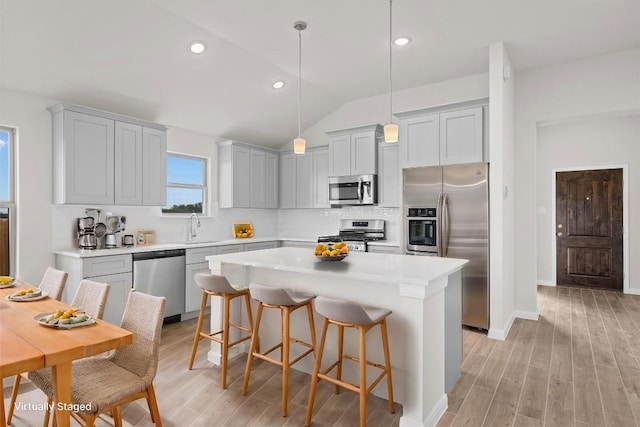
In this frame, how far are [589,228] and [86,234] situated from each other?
736cm

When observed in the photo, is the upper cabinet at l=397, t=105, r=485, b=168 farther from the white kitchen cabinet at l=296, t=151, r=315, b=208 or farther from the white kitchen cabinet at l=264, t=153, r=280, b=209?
the white kitchen cabinet at l=264, t=153, r=280, b=209

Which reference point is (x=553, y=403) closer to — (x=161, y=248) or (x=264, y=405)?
(x=264, y=405)

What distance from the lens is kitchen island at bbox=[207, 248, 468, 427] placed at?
2.20 metres

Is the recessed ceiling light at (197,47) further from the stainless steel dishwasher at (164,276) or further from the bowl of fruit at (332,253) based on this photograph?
the bowl of fruit at (332,253)

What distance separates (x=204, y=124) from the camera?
5.17 meters

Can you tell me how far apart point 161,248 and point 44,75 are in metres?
2.04

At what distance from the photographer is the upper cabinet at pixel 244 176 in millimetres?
5531

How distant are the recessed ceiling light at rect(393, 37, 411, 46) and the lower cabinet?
363cm

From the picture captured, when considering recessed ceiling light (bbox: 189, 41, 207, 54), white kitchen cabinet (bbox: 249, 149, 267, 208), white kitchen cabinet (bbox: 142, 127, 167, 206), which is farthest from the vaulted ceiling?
white kitchen cabinet (bbox: 249, 149, 267, 208)

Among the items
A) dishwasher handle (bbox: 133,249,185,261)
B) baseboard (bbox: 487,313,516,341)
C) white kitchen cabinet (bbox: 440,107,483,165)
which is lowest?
baseboard (bbox: 487,313,516,341)

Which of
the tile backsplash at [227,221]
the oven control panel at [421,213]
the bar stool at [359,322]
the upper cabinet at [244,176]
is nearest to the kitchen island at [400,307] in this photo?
the bar stool at [359,322]

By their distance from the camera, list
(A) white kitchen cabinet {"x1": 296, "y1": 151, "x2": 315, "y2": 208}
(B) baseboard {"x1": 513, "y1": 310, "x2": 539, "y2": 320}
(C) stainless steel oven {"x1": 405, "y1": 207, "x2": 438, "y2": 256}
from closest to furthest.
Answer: (C) stainless steel oven {"x1": 405, "y1": 207, "x2": 438, "y2": 256}
(B) baseboard {"x1": 513, "y1": 310, "x2": 539, "y2": 320}
(A) white kitchen cabinet {"x1": 296, "y1": 151, "x2": 315, "y2": 208}

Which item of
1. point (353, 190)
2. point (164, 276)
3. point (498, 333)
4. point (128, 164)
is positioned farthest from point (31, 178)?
point (498, 333)

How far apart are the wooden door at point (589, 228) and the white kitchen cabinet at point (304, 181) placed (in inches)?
168
